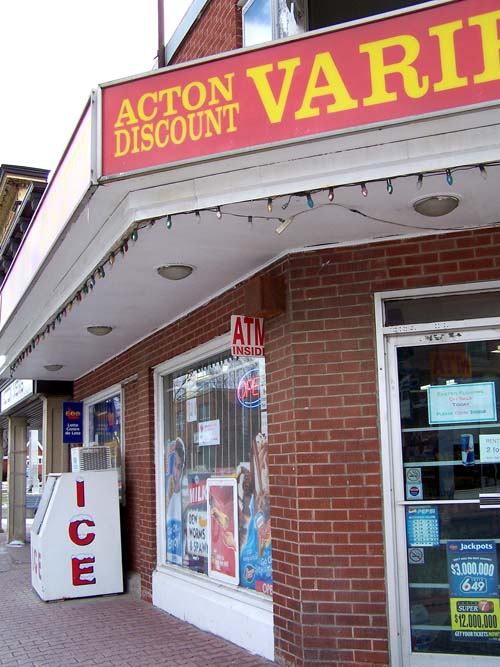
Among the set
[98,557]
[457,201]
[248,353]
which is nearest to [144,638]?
[98,557]

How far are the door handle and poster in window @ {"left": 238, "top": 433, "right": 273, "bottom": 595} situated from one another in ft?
5.86

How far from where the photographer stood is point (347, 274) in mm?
5211

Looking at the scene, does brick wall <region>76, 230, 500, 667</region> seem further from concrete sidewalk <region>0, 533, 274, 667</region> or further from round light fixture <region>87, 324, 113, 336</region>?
round light fixture <region>87, 324, 113, 336</region>

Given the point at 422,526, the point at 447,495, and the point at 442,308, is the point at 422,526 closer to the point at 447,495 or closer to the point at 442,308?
the point at 447,495

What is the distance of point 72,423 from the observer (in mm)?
12172

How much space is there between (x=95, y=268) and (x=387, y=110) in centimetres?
274

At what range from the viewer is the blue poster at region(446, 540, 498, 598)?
4.79 metres

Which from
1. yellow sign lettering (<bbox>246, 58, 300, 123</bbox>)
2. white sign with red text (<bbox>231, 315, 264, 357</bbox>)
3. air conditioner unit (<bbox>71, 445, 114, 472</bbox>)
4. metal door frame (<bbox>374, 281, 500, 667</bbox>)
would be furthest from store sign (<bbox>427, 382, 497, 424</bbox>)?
air conditioner unit (<bbox>71, 445, 114, 472</bbox>)

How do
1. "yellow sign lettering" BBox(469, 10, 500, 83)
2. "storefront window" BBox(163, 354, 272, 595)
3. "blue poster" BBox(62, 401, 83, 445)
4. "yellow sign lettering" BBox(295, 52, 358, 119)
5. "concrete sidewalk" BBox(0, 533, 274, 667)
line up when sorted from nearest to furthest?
"yellow sign lettering" BBox(469, 10, 500, 83)
"yellow sign lettering" BBox(295, 52, 358, 119)
"concrete sidewalk" BBox(0, 533, 274, 667)
"storefront window" BBox(163, 354, 272, 595)
"blue poster" BBox(62, 401, 83, 445)

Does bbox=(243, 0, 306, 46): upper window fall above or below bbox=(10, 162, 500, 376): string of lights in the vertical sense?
above

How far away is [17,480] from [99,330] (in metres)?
9.02

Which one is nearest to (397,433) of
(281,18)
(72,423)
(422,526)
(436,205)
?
(422,526)

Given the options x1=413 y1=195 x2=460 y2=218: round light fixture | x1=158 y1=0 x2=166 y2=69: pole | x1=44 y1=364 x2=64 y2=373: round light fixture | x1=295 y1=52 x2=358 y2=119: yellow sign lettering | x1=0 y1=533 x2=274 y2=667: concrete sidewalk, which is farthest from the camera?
x1=44 y1=364 x2=64 y2=373: round light fixture

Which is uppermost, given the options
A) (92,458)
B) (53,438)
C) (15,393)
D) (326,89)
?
(326,89)
